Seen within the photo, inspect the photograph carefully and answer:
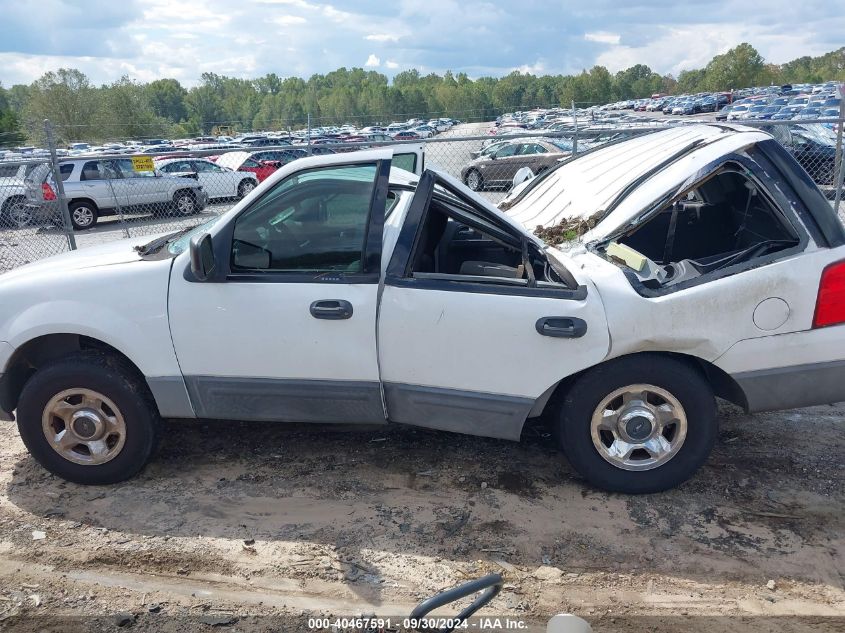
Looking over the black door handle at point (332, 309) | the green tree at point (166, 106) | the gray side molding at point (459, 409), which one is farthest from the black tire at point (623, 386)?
the green tree at point (166, 106)

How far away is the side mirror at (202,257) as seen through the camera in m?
3.45

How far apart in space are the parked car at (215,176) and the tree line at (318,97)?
4.24 m

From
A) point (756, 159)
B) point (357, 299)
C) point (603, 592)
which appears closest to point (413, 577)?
point (603, 592)

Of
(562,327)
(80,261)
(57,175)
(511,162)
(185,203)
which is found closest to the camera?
(562,327)

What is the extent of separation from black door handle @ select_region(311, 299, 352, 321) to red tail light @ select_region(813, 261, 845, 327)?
2324 millimetres

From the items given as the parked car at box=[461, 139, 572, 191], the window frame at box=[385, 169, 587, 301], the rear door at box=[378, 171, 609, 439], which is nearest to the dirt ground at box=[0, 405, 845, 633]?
the rear door at box=[378, 171, 609, 439]

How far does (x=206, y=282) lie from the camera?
365 centimetres

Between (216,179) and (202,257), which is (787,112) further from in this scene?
(202,257)

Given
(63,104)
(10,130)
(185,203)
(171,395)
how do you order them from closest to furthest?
(171,395), (185,203), (10,130), (63,104)

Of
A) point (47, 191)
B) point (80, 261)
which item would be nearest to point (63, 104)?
point (47, 191)

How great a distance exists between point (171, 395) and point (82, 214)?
14379 mm

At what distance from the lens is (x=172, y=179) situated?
16141 millimetres

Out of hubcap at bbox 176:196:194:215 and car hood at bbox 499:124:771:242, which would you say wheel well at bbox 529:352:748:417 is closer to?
car hood at bbox 499:124:771:242

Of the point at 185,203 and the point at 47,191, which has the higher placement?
the point at 47,191
